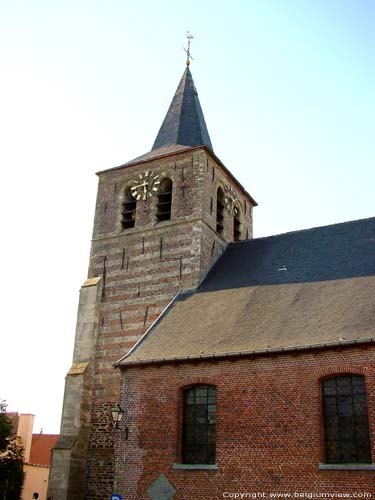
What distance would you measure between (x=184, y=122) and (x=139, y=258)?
6.95 metres

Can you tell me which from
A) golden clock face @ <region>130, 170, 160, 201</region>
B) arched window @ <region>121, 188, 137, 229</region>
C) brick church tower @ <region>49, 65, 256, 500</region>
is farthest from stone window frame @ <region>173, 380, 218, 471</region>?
golden clock face @ <region>130, 170, 160, 201</region>

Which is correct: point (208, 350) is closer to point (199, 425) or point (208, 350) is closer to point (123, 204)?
point (199, 425)

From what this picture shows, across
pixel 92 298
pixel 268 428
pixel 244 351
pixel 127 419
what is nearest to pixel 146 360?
pixel 127 419

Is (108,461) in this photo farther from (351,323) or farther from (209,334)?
(351,323)

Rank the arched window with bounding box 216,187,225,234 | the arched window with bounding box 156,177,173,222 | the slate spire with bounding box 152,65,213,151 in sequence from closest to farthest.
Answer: the arched window with bounding box 156,177,173,222, the arched window with bounding box 216,187,225,234, the slate spire with bounding box 152,65,213,151

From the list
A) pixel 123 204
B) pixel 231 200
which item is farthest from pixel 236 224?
pixel 123 204

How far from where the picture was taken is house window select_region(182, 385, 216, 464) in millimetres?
13875

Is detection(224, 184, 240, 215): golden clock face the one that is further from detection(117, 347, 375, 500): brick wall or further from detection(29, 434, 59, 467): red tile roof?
detection(29, 434, 59, 467): red tile roof

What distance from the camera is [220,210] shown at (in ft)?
71.5

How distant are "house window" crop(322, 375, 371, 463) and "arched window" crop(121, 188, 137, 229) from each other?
10.8 metres

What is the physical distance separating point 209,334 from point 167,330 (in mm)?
1679

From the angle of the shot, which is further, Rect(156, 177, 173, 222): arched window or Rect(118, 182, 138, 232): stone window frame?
Rect(118, 182, 138, 232): stone window frame

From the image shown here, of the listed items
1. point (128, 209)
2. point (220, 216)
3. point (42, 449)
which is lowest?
point (42, 449)

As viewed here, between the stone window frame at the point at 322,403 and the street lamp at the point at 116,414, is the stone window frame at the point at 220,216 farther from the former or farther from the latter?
the stone window frame at the point at 322,403
